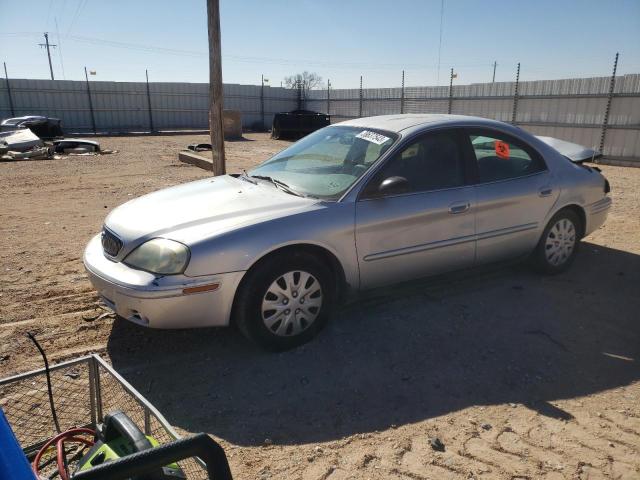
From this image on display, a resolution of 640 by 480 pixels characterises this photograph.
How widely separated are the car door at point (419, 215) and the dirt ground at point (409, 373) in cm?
26

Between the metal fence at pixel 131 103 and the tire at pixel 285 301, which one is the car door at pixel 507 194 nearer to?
the tire at pixel 285 301

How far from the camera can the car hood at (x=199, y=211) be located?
3271 millimetres

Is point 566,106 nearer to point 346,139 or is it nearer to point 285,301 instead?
point 346,139

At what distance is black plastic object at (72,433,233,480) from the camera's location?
103 cm

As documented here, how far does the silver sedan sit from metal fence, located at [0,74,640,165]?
11886 mm

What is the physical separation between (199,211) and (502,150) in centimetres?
276

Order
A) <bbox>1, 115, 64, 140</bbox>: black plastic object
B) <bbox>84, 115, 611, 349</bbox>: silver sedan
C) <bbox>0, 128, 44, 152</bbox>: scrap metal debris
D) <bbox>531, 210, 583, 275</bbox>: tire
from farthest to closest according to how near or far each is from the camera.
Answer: <bbox>1, 115, 64, 140</bbox>: black plastic object < <bbox>0, 128, 44, 152</bbox>: scrap metal debris < <bbox>531, 210, 583, 275</bbox>: tire < <bbox>84, 115, 611, 349</bbox>: silver sedan

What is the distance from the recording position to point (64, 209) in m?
7.79

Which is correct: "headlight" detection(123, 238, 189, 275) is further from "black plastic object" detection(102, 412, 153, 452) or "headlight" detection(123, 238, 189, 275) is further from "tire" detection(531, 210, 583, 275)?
"tire" detection(531, 210, 583, 275)

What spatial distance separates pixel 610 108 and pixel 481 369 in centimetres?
1459

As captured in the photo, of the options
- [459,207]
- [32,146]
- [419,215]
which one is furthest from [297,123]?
[419,215]

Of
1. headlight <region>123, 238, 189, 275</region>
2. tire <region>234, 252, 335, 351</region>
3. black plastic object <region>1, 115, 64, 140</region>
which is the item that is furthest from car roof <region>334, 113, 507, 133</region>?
black plastic object <region>1, 115, 64, 140</region>

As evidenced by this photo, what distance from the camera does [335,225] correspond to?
3.52 m

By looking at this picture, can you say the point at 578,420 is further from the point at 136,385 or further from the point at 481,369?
the point at 136,385
